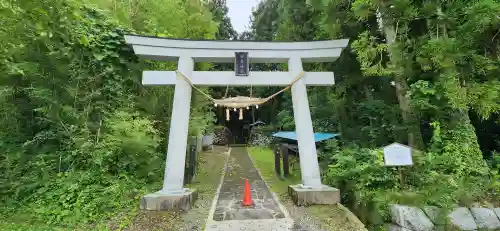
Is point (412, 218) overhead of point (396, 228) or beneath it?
overhead

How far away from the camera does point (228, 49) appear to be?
6184 millimetres

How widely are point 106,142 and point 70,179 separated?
986mm

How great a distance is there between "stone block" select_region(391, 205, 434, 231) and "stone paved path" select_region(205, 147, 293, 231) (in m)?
2.10

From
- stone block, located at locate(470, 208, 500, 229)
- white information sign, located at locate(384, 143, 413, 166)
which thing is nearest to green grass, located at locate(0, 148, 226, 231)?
white information sign, located at locate(384, 143, 413, 166)

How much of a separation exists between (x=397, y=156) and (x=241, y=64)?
3938 millimetres

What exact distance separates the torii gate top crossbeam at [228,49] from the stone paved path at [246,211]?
137 inches

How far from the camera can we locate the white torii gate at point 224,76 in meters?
5.73

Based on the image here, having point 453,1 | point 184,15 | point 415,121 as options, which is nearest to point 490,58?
point 453,1

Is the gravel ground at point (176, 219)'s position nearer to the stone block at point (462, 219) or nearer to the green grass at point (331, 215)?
the green grass at point (331, 215)

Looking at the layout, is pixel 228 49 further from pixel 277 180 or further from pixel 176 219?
pixel 277 180

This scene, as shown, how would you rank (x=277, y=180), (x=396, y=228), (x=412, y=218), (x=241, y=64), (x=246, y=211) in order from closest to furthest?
(x=412, y=218)
(x=396, y=228)
(x=246, y=211)
(x=241, y=64)
(x=277, y=180)

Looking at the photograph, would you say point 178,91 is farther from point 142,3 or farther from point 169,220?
point 142,3

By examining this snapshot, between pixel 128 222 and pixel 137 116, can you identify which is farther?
pixel 137 116

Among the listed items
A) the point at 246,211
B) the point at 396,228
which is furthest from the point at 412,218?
the point at 246,211
